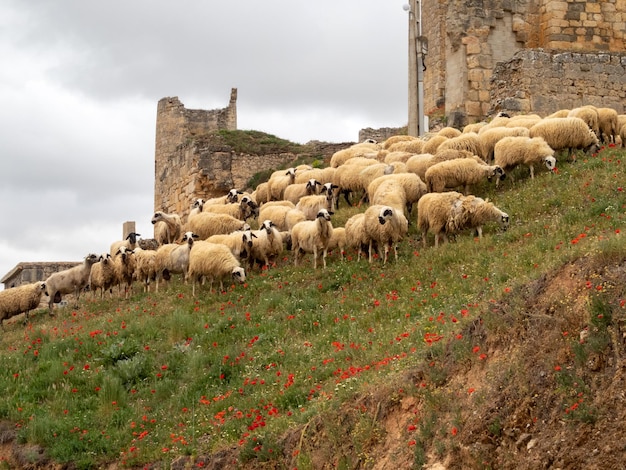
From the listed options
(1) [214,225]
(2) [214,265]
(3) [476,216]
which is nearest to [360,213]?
(2) [214,265]

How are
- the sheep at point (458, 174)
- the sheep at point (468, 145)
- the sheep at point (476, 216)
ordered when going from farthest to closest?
the sheep at point (468, 145) → the sheep at point (458, 174) → the sheep at point (476, 216)

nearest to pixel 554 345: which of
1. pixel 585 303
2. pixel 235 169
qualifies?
pixel 585 303

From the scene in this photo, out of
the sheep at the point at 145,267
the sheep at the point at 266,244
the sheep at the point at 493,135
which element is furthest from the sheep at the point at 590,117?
the sheep at the point at 145,267

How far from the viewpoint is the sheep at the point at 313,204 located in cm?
2022

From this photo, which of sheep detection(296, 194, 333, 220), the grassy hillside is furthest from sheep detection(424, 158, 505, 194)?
sheep detection(296, 194, 333, 220)

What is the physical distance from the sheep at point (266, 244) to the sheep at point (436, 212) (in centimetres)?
330

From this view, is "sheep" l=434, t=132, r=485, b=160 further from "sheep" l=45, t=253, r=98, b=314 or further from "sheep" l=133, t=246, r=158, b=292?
"sheep" l=45, t=253, r=98, b=314

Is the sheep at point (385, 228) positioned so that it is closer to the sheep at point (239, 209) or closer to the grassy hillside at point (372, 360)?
the grassy hillside at point (372, 360)

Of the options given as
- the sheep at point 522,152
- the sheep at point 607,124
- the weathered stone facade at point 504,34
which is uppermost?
the weathered stone facade at point 504,34

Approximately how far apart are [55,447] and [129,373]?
2.02 metres

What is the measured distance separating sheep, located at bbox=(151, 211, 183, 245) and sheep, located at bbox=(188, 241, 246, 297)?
5460mm

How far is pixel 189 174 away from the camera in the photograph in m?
31.9

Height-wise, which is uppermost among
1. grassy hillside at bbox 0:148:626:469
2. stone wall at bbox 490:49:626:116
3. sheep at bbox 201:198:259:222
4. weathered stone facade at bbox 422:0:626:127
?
weathered stone facade at bbox 422:0:626:127

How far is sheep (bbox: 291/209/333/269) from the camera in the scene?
17.5 metres
